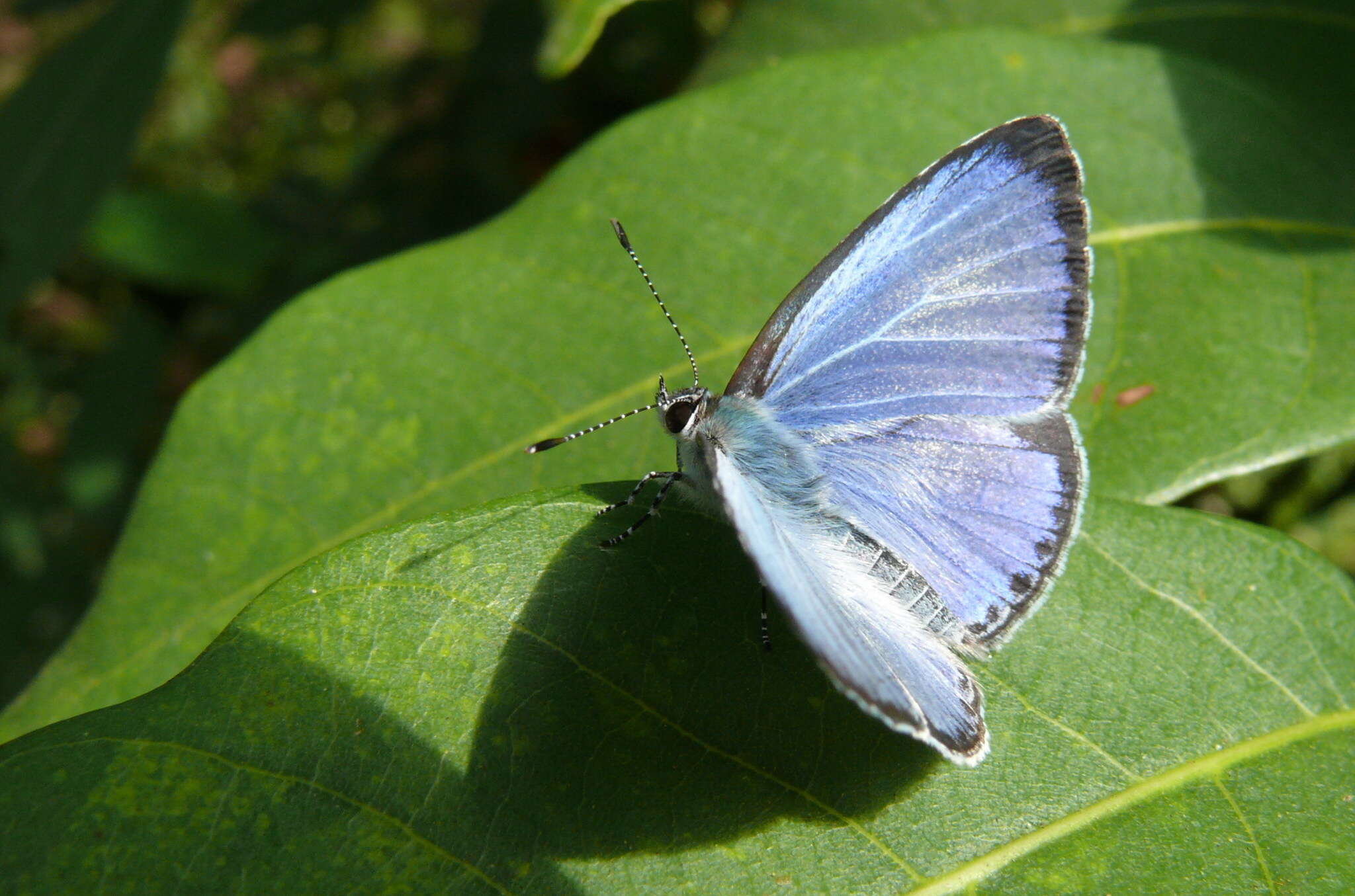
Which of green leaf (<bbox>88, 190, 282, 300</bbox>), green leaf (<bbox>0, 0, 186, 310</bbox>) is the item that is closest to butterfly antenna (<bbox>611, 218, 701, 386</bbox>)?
green leaf (<bbox>0, 0, 186, 310</bbox>)

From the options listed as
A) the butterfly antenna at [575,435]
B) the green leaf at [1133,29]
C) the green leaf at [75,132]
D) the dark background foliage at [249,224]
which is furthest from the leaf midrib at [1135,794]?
the dark background foliage at [249,224]

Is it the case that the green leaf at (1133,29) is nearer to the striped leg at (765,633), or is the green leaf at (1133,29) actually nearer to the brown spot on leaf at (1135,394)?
the brown spot on leaf at (1135,394)

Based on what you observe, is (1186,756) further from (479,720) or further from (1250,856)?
(479,720)

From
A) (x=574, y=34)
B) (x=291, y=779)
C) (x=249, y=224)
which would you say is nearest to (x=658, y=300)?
(x=574, y=34)

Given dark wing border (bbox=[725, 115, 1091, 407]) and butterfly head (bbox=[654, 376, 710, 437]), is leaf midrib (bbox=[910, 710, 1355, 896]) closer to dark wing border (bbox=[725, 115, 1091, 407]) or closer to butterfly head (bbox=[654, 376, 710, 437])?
dark wing border (bbox=[725, 115, 1091, 407])

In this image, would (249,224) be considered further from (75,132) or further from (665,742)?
(665,742)

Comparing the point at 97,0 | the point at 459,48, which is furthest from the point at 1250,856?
the point at 97,0
